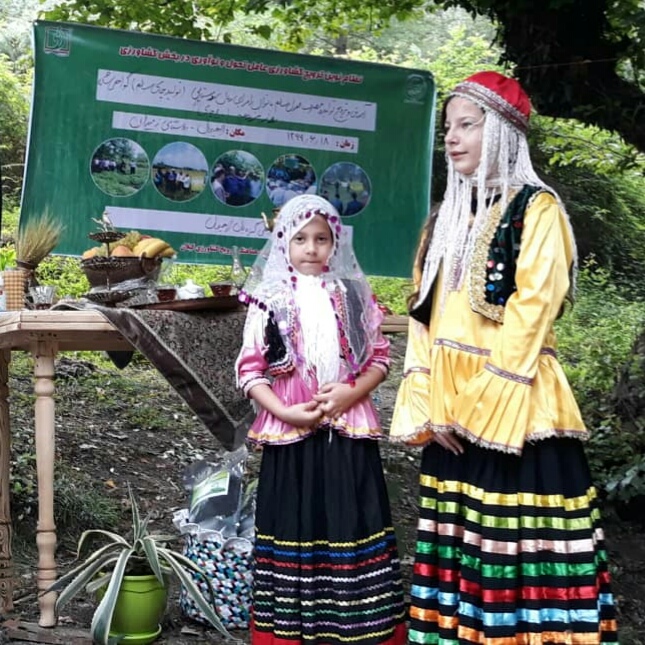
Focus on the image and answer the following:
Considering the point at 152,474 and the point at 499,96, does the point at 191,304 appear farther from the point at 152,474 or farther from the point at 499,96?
the point at 152,474

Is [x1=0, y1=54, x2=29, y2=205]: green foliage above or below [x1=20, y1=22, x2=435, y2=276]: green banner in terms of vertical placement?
above

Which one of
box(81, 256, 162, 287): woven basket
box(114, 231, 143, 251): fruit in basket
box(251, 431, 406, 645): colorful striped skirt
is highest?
box(114, 231, 143, 251): fruit in basket

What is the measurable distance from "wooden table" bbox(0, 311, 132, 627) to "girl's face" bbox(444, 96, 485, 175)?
1.20 meters

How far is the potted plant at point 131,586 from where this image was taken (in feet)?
9.67

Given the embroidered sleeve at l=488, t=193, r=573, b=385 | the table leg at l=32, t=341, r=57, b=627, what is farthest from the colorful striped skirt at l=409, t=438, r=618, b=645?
the table leg at l=32, t=341, r=57, b=627

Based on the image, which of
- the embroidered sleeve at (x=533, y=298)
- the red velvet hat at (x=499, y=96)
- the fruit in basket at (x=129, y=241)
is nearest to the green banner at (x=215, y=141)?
the fruit in basket at (x=129, y=241)

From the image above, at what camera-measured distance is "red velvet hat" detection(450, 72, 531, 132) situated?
2.49 metres

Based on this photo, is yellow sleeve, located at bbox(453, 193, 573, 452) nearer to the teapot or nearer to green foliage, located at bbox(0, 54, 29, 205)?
the teapot

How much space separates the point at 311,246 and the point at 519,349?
820 millimetres

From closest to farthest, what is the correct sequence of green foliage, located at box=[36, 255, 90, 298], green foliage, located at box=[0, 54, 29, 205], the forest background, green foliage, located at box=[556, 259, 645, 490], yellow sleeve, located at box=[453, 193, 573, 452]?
yellow sleeve, located at box=[453, 193, 573, 452] < the forest background < green foliage, located at box=[556, 259, 645, 490] < green foliage, located at box=[36, 255, 90, 298] < green foliage, located at box=[0, 54, 29, 205]

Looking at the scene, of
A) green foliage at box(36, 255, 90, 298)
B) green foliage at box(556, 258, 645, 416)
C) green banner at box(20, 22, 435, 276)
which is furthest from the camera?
green foliage at box(36, 255, 90, 298)

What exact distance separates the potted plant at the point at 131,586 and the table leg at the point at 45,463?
84 mm

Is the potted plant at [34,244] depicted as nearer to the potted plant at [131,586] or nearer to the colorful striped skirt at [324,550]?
the potted plant at [131,586]

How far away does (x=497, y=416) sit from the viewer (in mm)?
2301
